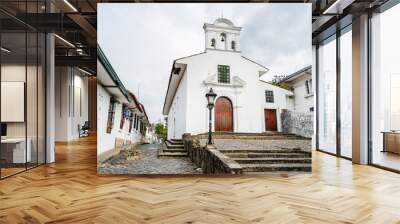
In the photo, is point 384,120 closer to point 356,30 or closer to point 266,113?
point 356,30

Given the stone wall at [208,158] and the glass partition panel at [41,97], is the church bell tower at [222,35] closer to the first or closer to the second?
the stone wall at [208,158]

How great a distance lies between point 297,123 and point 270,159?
0.67 metres

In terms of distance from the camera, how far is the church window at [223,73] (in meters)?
5.01

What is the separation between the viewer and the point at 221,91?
504cm

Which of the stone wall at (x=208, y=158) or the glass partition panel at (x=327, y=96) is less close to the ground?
the glass partition panel at (x=327, y=96)

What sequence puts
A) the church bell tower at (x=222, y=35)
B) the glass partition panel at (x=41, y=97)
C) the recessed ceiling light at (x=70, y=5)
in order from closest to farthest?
the church bell tower at (x=222, y=35)
the recessed ceiling light at (x=70, y=5)
the glass partition panel at (x=41, y=97)

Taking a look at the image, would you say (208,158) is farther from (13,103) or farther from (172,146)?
(13,103)

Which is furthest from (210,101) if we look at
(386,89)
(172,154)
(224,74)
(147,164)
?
(386,89)

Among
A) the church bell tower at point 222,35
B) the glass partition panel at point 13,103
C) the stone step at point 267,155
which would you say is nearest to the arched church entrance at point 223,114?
the stone step at point 267,155

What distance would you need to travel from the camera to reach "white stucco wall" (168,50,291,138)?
16.5ft

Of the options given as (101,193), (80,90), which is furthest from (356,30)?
(80,90)

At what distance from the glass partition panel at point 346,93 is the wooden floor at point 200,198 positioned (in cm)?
172

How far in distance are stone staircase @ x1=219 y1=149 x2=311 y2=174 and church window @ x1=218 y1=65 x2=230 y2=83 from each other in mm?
1026

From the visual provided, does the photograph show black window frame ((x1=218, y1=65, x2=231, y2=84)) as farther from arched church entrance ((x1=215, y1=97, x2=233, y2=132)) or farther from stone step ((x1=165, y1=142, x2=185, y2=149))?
stone step ((x1=165, y1=142, x2=185, y2=149))
